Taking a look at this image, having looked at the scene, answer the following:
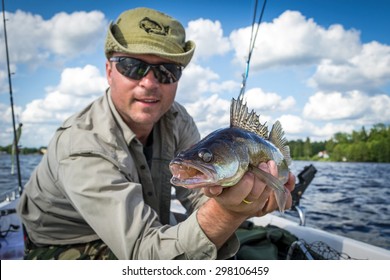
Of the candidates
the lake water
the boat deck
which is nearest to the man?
the boat deck

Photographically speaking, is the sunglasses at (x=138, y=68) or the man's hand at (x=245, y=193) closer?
the man's hand at (x=245, y=193)

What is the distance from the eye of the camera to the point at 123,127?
2555 mm

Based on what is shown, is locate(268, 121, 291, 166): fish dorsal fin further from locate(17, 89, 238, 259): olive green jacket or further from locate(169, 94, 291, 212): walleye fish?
locate(17, 89, 238, 259): olive green jacket

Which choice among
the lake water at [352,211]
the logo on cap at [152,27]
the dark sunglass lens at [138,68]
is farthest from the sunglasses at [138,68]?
the lake water at [352,211]

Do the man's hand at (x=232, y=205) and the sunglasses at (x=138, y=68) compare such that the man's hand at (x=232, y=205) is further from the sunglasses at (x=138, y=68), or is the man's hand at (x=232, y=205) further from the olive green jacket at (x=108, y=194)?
the sunglasses at (x=138, y=68)

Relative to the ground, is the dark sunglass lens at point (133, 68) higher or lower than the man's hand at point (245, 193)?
higher

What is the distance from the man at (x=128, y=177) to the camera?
1932mm

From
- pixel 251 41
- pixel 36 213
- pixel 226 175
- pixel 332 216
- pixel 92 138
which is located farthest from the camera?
pixel 332 216

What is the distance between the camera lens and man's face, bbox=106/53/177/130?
2520mm

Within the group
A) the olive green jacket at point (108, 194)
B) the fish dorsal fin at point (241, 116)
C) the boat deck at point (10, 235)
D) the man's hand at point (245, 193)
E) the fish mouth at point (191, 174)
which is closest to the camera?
the fish mouth at point (191, 174)

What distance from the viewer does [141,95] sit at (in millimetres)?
2543
